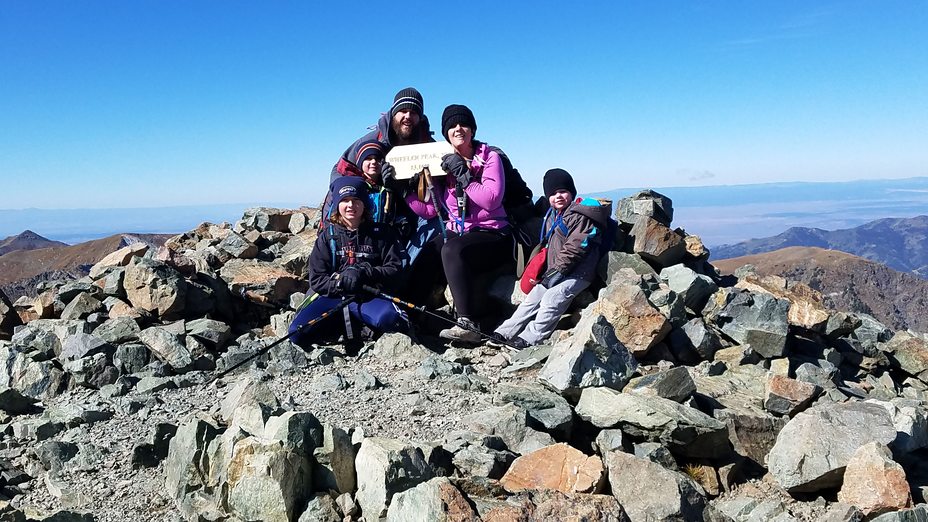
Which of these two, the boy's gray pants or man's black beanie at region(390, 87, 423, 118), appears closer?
the boy's gray pants

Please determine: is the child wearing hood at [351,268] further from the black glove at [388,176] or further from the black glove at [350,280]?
the black glove at [388,176]

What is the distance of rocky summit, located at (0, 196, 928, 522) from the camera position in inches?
227

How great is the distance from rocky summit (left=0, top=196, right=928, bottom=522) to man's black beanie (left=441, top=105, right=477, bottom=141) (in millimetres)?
2673

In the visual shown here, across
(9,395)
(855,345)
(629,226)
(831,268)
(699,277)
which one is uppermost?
(629,226)

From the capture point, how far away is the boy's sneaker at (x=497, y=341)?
10.0 meters

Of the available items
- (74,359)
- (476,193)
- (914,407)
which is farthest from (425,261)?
(914,407)

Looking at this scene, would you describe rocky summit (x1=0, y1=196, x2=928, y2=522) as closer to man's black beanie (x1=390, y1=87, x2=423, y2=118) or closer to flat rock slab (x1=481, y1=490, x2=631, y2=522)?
flat rock slab (x1=481, y1=490, x2=631, y2=522)

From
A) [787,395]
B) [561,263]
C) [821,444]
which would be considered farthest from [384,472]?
[561,263]

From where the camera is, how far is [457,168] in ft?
33.9

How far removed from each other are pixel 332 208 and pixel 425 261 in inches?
69.4

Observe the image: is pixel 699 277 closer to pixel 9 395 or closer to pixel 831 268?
pixel 9 395

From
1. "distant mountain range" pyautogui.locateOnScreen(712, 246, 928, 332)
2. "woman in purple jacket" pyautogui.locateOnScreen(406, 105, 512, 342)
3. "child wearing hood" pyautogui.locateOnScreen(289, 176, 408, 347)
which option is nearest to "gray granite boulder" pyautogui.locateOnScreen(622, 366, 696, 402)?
"woman in purple jacket" pyautogui.locateOnScreen(406, 105, 512, 342)

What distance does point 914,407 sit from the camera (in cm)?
802

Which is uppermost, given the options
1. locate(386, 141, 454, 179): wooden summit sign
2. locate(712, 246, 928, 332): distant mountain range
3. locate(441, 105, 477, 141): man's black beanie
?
locate(441, 105, 477, 141): man's black beanie
